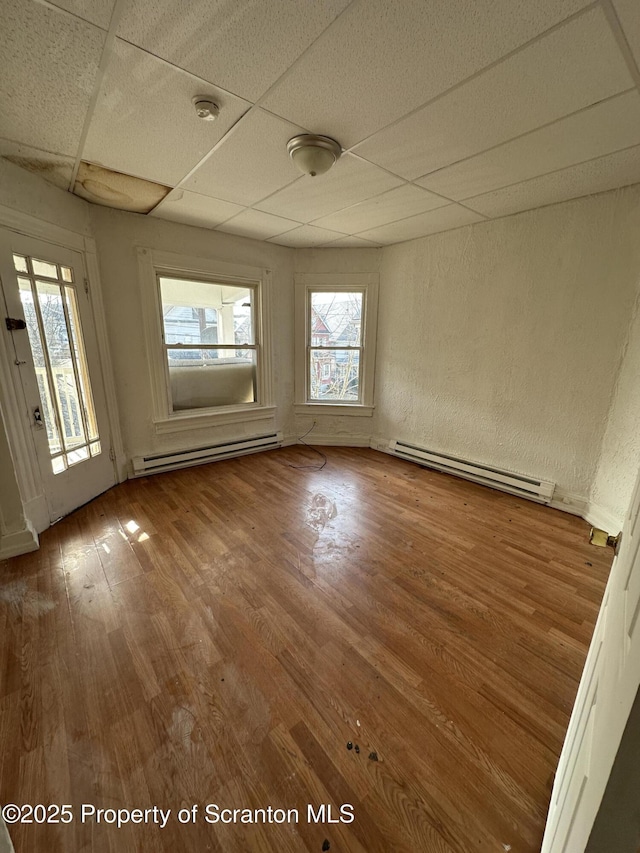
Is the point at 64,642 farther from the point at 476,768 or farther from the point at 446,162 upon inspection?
the point at 446,162

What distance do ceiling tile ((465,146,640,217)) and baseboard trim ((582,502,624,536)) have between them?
228 cm

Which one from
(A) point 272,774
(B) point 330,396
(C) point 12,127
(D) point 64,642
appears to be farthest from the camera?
(B) point 330,396

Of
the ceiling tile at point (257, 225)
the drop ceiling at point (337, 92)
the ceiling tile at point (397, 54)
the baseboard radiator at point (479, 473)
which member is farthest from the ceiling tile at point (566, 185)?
the baseboard radiator at point (479, 473)

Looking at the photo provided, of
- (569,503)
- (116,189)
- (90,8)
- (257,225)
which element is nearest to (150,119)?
(90,8)

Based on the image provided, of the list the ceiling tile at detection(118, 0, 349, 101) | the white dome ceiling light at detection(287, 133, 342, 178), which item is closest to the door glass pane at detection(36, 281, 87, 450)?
the ceiling tile at detection(118, 0, 349, 101)

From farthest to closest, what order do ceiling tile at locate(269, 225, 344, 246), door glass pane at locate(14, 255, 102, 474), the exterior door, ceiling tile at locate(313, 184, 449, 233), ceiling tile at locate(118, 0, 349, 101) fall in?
ceiling tile at locate(269, 225, 344, 246) < ceiling tile at locate(313, 184, 449, 233) < door glass pane at locate(14, 255, 102, 474) < the exterior door < ceiling tile at locate(118, 0, 349, 101)

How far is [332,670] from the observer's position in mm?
1438

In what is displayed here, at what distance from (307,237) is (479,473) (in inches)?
120

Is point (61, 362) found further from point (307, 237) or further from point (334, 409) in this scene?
point (334, 409)

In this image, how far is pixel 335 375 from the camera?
14.3 ft

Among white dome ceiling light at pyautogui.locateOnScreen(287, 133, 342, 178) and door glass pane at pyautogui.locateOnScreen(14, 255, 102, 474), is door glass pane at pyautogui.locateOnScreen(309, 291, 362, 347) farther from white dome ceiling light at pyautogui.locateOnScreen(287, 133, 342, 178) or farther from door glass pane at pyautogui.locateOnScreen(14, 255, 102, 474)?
door glass pane at pyautogui.locateOnScreen(14, 255, 102, 474)

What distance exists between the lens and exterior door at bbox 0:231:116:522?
2250 mm

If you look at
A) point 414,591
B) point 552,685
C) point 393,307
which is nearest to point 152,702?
point 414,591

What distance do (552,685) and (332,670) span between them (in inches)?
36.0
